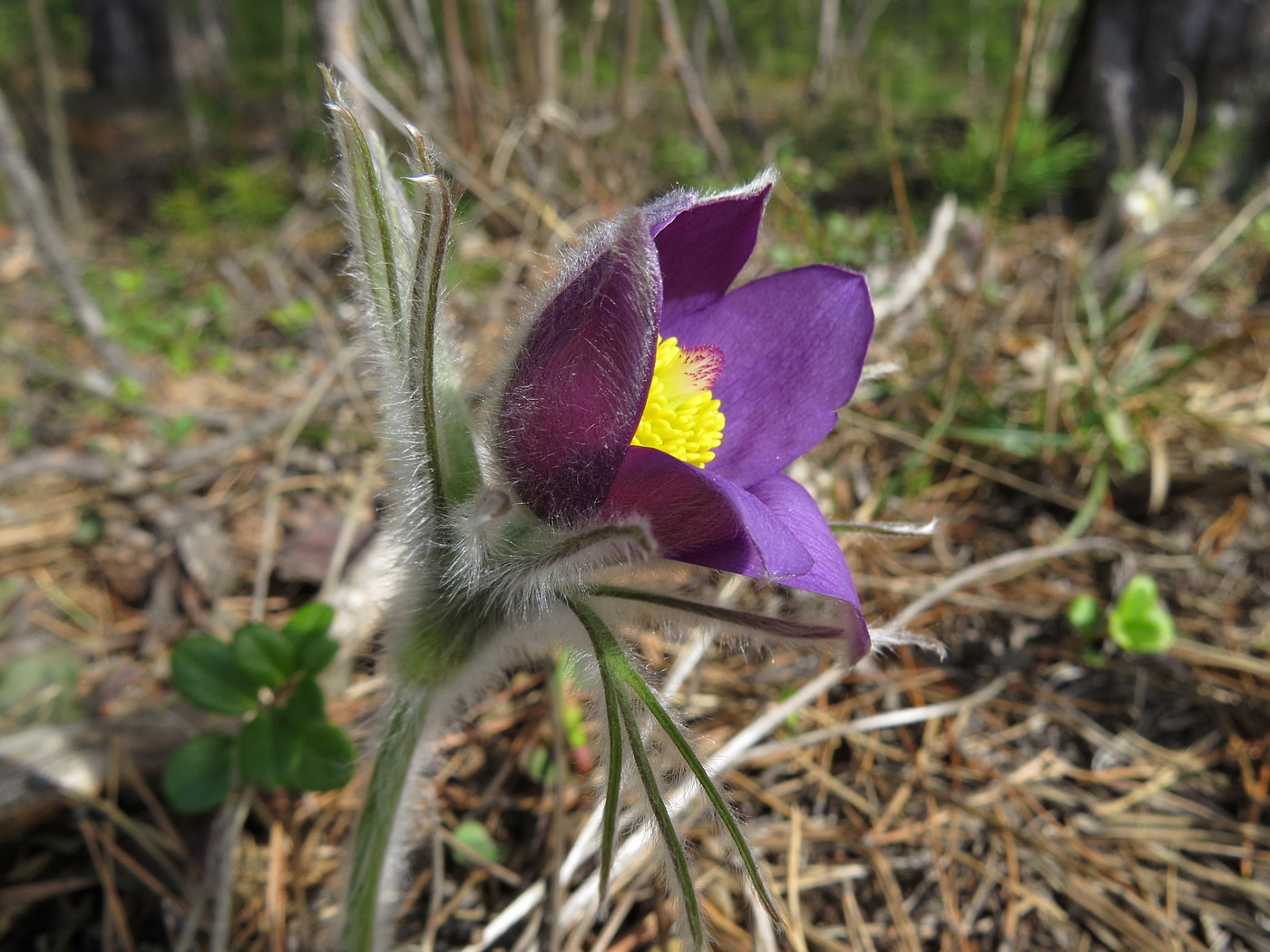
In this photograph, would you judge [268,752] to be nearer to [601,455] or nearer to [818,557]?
[601,455]

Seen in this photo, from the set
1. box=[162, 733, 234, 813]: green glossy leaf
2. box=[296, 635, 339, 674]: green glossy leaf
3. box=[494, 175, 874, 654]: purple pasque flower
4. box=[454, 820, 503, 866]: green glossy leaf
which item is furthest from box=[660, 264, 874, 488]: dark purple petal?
box=[162, 733, 234, 813]: green glossy leaf

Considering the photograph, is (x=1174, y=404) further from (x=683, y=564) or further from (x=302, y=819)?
(x=302, y=819)

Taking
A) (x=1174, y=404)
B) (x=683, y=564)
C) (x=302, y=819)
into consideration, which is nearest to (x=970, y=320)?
(x=1174, y=404)

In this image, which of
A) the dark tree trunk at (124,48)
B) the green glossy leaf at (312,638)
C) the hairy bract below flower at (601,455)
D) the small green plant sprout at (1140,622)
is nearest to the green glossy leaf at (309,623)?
the green glossy leaf at (312,638)

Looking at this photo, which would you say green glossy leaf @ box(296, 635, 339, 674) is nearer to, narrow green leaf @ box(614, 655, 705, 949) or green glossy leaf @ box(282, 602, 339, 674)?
green glossy leaf @ box(282, 602, 339, 674)

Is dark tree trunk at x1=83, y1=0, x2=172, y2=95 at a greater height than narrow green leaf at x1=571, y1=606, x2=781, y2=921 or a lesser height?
greater

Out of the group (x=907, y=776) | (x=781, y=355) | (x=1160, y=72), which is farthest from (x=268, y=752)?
(x=1160, y=72)
